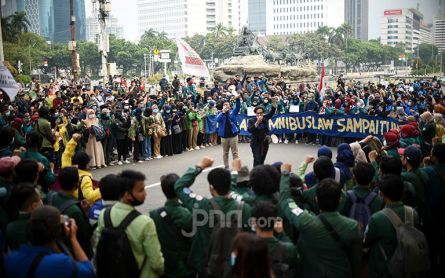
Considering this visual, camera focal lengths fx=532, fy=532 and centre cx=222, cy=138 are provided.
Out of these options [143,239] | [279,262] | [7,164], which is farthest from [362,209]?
[7,164]

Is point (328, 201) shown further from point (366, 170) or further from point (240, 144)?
point (240, 144)

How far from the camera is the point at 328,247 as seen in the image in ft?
15.2

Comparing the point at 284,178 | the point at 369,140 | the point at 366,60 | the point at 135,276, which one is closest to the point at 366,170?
the point at 284,178

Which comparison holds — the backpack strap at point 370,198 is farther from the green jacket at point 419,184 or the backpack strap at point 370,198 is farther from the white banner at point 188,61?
the white banner at point 188,61

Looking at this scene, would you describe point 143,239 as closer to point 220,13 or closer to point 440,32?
point 440,32

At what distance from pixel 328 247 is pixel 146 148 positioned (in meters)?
13.1

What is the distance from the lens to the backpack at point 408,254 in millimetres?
4930

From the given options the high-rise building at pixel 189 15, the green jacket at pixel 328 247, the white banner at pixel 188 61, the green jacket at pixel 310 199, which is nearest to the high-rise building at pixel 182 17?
the high-rise building at pixel 189 15

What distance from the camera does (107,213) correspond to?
4.79m

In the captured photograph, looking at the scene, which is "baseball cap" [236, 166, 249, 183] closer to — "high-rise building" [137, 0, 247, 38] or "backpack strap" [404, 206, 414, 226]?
"backpack strap" [404, 206, 414, 226]

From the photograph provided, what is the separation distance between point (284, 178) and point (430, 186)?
2.58m

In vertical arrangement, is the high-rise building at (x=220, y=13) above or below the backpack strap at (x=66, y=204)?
above

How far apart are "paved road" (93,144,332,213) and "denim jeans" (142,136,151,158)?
370mm

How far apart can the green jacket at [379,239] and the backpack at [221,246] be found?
4.28 ft
